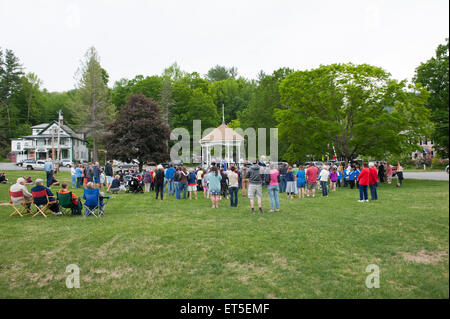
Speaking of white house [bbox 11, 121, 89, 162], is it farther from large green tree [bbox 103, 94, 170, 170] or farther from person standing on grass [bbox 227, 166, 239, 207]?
person standing on grass [bbox 227, 166, 239, 207]

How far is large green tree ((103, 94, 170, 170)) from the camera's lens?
34062mm

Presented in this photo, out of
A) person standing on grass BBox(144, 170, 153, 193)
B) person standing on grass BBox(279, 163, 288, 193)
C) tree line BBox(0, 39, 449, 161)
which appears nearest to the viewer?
person standing on grass BBox(279, 163, 288, 193)

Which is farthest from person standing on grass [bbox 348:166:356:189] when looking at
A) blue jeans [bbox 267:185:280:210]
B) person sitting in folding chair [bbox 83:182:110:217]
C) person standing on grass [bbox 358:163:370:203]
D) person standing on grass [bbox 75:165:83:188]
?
person standing on grass [bbox 75:165:83:188]

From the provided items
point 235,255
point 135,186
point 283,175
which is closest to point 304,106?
point 283,175

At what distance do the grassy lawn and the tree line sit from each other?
1.94 m

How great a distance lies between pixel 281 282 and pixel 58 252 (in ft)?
15.3

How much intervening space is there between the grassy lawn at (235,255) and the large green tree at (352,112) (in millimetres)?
15121

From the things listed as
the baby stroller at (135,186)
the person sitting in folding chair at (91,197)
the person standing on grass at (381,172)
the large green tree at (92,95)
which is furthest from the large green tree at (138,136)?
the person sitting in folding chair at (91,197)

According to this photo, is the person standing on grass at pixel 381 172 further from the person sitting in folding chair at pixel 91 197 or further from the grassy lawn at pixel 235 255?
the person sitting in folding chair at pixel 91 197

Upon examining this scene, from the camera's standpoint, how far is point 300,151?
2712cm

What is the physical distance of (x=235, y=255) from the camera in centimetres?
580

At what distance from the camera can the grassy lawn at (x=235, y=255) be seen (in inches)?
167

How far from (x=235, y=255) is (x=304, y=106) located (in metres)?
21.9

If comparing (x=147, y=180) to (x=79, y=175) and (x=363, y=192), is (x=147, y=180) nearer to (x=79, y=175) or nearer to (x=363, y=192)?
(x=79, y=175)
